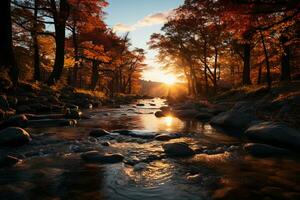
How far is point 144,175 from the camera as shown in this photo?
201 inches

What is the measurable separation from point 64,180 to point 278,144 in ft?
16.9

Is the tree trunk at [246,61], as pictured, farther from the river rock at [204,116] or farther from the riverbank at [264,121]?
the river rock at [204,116]

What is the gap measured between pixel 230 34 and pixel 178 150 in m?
20.7

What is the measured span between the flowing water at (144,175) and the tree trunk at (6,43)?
26.0 feet

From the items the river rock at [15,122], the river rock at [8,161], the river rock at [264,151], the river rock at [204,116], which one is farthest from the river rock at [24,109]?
the river rock at [264,151]

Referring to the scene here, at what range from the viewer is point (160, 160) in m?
6.07

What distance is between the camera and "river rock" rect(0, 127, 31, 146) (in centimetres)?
676

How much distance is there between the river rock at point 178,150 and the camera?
21.2ft

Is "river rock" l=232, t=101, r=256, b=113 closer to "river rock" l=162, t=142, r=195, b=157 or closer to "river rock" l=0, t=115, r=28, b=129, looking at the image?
"river rock" l=162, t=142, r=195, b=157

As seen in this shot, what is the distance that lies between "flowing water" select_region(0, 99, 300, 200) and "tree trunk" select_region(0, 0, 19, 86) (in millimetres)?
7923

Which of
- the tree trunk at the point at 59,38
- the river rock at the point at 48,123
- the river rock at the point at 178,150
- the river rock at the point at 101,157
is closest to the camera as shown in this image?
the river rock at the point at 101,157

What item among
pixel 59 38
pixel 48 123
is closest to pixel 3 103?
pixel 48 123

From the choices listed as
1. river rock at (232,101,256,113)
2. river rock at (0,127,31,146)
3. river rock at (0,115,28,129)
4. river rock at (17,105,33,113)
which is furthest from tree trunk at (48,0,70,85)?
river rock at (0,127,31,146)

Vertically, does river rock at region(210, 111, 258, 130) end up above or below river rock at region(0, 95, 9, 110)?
below
